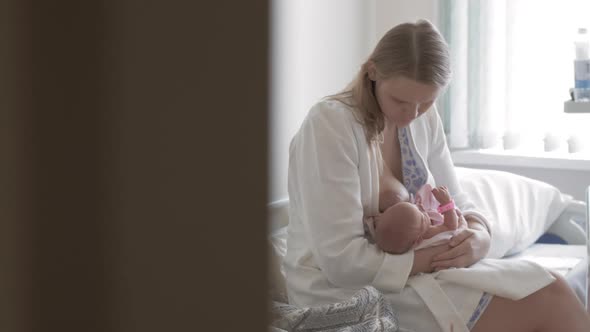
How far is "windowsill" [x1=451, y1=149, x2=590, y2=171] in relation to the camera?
3125 mm

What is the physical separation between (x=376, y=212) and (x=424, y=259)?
0.61ft

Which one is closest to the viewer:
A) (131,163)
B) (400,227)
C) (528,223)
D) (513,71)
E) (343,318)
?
(131,163)

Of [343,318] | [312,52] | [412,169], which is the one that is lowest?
[343,318]

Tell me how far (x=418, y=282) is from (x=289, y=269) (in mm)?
355

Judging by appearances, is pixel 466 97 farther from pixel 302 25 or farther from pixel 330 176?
pixel 330 176

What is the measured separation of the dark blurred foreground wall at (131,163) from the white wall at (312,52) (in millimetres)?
2740

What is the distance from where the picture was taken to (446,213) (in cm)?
192

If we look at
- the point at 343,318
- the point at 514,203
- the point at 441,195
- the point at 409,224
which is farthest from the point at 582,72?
the point at 343,318

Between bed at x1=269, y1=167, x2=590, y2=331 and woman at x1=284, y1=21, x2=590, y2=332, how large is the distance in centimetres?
33

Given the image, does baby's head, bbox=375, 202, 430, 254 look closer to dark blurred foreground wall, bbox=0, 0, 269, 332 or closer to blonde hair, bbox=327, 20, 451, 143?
blonde hair, bbox=327, 20, 451, 143

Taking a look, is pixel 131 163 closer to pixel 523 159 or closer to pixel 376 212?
pixel 376 212

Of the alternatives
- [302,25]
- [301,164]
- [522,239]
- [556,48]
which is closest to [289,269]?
[301,164]

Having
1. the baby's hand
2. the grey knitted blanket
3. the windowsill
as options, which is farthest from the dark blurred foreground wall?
the windowsill

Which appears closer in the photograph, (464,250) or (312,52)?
(464,250)
